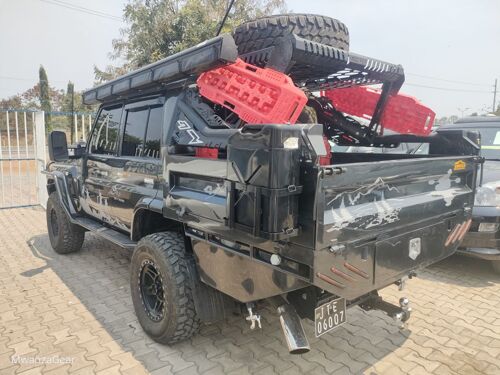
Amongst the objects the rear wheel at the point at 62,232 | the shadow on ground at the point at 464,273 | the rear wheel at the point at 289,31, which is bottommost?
the shadow on ground at the point at 464,273

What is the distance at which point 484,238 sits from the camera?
4191 millimetres

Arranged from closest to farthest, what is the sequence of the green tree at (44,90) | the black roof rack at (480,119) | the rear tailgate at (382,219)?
the rear tailgate at (382,219) < the black roof rack at (480,119) < the green tree at (44,90)

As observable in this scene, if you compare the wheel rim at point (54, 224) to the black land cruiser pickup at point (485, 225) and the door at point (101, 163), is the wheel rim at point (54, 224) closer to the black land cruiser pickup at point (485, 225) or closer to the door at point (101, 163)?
the door at point (101, 163)

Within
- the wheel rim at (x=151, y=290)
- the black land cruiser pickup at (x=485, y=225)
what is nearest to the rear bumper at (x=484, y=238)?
the black land cruiser pickup at (x=485, y=225)

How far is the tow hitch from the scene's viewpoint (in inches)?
105

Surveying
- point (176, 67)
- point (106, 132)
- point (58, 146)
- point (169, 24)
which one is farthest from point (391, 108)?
point (169, 24)

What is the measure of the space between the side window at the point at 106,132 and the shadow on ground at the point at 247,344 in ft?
A: 5.06

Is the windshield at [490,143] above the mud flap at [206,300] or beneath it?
above

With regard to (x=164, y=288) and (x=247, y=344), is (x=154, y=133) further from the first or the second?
(x=247, y=344)

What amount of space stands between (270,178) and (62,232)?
425 centimetres

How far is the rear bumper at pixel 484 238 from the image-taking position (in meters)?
4.17

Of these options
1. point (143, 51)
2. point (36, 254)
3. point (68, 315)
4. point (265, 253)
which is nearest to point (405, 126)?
point (265, 253)

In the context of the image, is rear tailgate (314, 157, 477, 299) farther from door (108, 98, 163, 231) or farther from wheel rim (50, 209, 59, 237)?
wheel rim (50, 209, 59, 237)

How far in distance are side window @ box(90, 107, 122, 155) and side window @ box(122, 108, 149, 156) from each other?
0.24 metres
